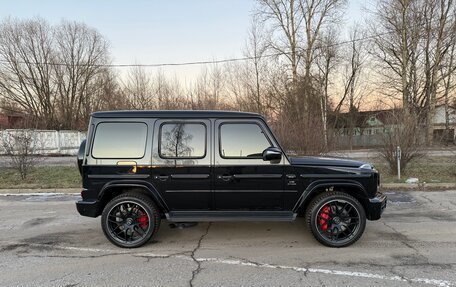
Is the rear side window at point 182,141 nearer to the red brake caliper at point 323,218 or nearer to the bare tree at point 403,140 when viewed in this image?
the red brake caliper at point 323,218

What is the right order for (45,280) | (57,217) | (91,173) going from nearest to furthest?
(45,280), (91,173), (57,217)

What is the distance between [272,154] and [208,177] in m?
1.00

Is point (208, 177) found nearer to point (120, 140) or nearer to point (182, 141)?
point (182, 141)

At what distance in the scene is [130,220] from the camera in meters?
4.95

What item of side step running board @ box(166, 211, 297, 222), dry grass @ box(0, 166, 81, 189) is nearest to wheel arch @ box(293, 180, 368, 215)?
side step running board @ box(166, 211, 297, 222)

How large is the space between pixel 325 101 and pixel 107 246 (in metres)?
25.7

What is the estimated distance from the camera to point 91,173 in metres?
4.85

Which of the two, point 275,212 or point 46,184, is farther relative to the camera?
point 46,184

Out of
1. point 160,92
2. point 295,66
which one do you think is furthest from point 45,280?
point 295,66

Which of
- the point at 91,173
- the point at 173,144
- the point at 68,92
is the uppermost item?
the point at 68,92

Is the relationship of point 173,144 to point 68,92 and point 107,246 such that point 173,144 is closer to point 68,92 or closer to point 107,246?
point 107,246

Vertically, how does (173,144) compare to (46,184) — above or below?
above

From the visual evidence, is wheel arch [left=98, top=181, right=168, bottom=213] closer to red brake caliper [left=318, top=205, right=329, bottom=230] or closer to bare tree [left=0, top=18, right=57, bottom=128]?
red brake caliper [left=318, top=205, right=329, bottom=230]

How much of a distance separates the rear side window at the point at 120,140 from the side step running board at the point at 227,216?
1067 mm
